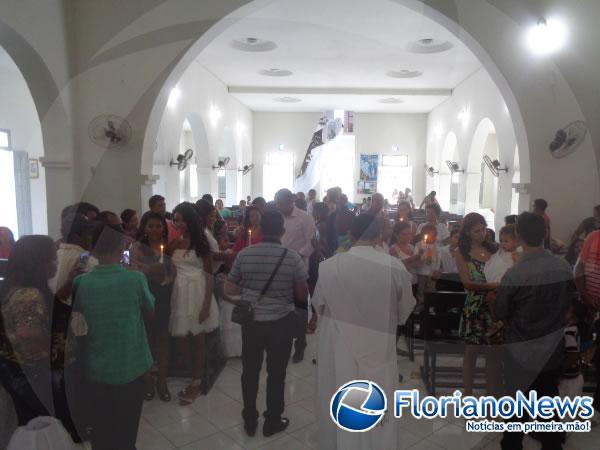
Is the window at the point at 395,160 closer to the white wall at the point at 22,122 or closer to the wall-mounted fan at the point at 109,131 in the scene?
the white wall at the point at 22,122

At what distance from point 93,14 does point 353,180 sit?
13.3 m

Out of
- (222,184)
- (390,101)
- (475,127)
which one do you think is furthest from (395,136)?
(222,184)

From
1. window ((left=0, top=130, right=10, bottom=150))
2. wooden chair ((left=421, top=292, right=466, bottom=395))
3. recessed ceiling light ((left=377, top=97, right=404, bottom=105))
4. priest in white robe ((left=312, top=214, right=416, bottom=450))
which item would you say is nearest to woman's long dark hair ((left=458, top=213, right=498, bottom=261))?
wooden chair ((left=421, top=292, right=466, bottom=395))

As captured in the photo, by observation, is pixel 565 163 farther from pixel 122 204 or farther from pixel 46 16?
pixel 46 16

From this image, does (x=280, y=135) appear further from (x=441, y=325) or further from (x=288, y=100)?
(x=441, y=325)

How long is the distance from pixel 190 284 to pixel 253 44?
693 cm

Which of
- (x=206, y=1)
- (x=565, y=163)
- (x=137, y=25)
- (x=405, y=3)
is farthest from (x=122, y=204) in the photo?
(x=565, y=163)

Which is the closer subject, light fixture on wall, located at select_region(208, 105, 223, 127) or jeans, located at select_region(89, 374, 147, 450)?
jeans, located at select_region(89, 374, 147, 450)

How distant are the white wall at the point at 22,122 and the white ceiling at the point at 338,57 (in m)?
3.99

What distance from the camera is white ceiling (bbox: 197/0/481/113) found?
7430 millimetres

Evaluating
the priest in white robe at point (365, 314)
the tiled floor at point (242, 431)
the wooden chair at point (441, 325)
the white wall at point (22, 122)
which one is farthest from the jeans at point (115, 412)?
the white wall at point (22, 122)

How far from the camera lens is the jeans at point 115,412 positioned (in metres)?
2.32

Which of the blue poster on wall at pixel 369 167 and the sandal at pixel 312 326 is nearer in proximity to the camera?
the sandal at pixel 312 326

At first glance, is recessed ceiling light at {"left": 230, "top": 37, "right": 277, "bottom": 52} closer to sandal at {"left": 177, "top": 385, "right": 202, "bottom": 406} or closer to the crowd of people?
the crowd of people
